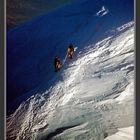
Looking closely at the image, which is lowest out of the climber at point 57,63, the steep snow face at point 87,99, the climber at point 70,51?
the steep snow face at point 87,99

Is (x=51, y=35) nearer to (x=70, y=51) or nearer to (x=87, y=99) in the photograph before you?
(x=70, y=51)

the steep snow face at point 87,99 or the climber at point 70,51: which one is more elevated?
the climber at point 70,51

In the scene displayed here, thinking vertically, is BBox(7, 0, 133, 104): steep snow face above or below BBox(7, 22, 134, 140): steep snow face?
above

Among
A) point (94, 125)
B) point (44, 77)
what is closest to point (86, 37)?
point (44, 77)

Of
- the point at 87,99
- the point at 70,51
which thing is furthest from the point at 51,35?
the point at 87,99

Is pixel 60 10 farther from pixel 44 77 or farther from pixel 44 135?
pixel 44 135

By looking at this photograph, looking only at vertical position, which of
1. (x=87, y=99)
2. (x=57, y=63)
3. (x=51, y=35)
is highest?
(x=51, y=35)
